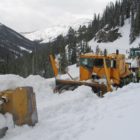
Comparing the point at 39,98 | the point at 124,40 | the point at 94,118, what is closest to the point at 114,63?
the point at 39,98

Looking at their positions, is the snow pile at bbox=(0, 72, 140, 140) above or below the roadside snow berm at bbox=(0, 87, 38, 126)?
below

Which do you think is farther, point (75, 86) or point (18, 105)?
point (75, 86)

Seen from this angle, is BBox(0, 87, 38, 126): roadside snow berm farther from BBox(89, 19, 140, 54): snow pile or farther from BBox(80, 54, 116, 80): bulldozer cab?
BBox(89, 19, 140, 54): snow pile

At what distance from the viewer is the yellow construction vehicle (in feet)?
29.7

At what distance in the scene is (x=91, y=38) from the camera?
14675cm

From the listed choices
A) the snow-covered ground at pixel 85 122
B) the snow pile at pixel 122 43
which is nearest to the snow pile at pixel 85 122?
the snow-covered ground at pixel 85 122

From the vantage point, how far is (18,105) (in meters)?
9.05

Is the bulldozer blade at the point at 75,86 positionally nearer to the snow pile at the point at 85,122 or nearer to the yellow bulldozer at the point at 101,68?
the yellow bulldozer at the point at 101,68

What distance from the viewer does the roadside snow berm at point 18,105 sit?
29.7ft

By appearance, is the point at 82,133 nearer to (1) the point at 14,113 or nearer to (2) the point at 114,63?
(1) the point at 14,113

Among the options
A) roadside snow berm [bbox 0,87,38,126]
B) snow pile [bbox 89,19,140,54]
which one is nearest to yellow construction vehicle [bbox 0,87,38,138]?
roadside snow berm [bbox 0,87,38,126]

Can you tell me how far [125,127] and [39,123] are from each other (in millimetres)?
2386

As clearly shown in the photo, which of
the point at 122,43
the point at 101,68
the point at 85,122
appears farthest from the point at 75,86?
the point at 122,43

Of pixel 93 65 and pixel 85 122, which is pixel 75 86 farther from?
pixel 85 122
